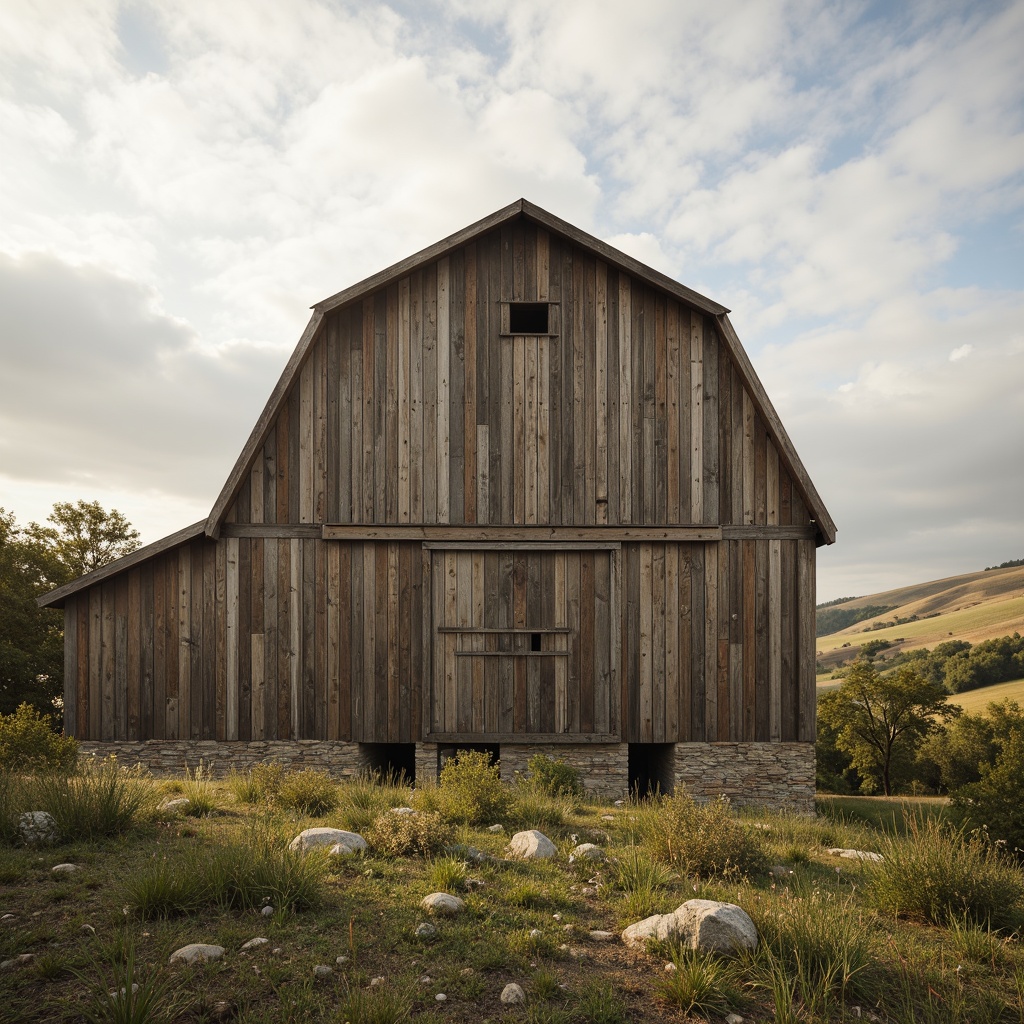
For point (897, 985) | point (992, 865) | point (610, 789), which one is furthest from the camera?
point (610, 789)

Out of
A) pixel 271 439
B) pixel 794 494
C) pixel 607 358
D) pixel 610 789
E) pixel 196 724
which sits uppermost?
pixel 607 358

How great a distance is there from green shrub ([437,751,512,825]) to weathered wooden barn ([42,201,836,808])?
3200 mm

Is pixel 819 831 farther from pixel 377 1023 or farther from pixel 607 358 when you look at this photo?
pixel 607 358

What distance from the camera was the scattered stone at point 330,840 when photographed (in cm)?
566

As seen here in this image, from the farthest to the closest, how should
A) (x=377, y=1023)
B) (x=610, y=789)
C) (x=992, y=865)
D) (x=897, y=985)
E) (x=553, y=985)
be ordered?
(x=610, y=789) → (x=992, y=865) → (x=897, y=985) → (x=553, y=985) → (x=377, y=1023)

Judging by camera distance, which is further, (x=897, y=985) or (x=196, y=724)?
(x=196, y=724)

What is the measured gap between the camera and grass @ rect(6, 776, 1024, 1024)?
3.60 metres

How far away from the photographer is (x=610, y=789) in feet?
35.1

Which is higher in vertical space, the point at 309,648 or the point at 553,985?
the point at 309,648

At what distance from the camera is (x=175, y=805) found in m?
7.15

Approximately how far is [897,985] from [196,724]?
10237 millimetres

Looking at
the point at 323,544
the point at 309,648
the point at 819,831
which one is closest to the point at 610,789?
the point at 819,831

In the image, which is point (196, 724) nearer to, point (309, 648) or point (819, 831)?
point (309, 648)

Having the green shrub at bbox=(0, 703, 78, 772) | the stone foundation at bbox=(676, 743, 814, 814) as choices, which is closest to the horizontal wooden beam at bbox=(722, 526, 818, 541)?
the stone foundation at bbox=(676, 743, 814, 814)
